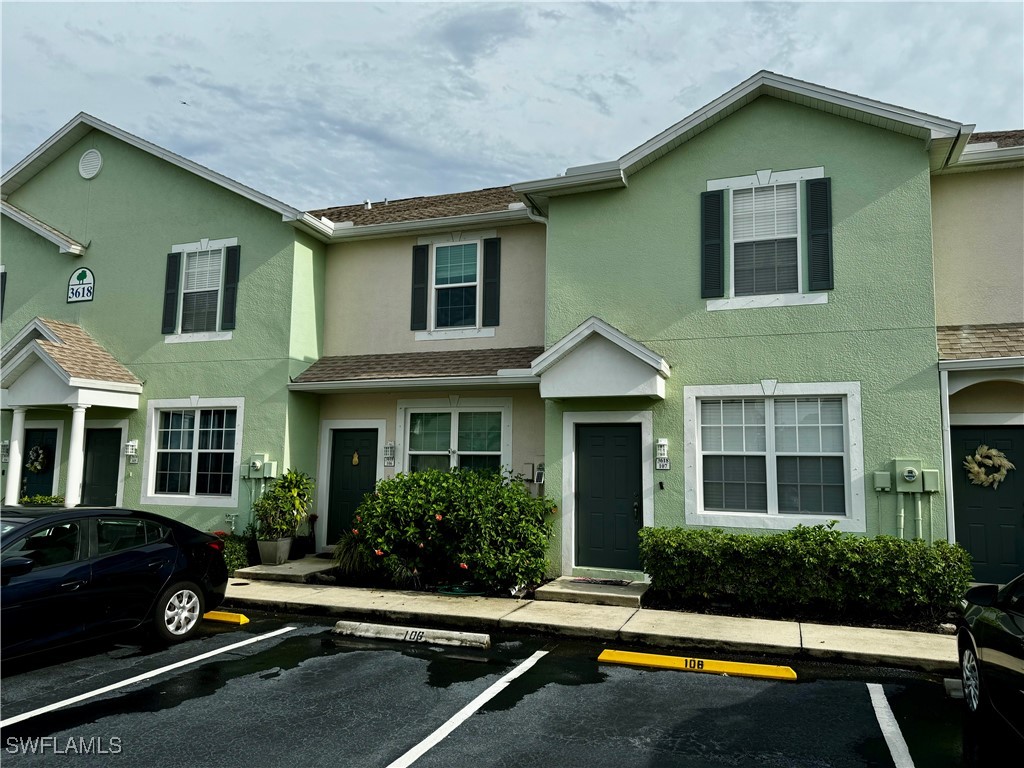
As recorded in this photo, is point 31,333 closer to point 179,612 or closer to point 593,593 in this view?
point 179,612

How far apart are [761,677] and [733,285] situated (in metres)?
5.44

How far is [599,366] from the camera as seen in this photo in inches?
399

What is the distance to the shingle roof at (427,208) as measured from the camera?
42.6 ft

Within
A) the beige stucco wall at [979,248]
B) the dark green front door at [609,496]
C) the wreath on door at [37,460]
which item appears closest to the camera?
the beige stucco wall at [979,248]

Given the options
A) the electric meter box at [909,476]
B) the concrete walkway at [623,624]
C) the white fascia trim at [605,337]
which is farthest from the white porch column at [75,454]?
the electric meter box at [909,476]

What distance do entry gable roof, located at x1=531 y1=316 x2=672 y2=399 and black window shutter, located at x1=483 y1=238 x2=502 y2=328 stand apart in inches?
88.6

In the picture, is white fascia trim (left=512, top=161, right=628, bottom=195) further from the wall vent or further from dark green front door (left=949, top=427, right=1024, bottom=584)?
the wall vent

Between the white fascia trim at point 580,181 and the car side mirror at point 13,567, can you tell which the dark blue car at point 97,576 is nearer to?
the car side mirror at point 13,567

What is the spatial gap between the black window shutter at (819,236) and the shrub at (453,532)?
15.8ft

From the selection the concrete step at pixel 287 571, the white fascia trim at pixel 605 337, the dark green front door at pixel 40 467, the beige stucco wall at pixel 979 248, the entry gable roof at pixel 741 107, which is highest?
the entry gable roof at pixel 741 107

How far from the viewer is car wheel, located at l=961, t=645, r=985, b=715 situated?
201 inches

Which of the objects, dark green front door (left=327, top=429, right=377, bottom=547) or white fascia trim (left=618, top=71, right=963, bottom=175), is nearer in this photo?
white fascia trim (left=618, top=71, right=963, bottom=175)

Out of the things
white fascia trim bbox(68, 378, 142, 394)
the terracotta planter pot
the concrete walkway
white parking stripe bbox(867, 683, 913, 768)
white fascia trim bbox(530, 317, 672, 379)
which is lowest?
white parking stripe bbox(867, 683, 913, 768)

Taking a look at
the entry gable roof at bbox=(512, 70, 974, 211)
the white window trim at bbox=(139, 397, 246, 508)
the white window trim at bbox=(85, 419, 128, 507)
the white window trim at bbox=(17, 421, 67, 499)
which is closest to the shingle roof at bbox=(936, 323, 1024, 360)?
the entry gable roof at bbox=(512, 70, 974, 211)
